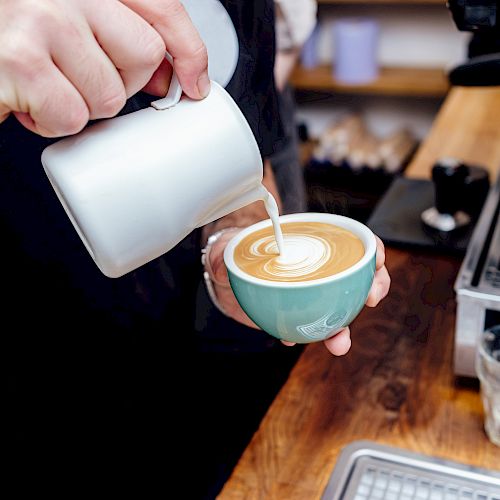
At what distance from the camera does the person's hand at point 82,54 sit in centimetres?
50

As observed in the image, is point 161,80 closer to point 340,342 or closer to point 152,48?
point 152,48

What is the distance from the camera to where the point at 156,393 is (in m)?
1.19

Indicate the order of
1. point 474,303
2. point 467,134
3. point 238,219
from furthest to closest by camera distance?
point 467,134 < point 238,219 < point 474,303

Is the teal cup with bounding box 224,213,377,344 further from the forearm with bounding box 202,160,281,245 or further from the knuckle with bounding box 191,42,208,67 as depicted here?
the forearm with bounding box 202,160,281,245

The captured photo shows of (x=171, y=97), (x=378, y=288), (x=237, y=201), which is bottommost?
(x=378, y=288)

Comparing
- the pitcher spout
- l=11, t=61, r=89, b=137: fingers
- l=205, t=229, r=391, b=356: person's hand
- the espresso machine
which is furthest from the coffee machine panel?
l=11, t=61, r=89, b=137: fingers

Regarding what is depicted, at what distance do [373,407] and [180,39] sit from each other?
0.56 meters

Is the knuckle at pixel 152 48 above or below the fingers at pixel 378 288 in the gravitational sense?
above

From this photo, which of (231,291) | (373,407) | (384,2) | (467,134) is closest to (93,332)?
(231,291)

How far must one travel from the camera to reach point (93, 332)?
1.05 meters

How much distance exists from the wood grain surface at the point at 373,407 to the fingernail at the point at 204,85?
473mm

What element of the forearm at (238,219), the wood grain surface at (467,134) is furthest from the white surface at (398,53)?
the forearm at (238,219)

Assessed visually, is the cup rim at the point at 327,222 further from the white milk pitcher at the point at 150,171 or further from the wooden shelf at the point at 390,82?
the wooden shelf at the point at 390,82

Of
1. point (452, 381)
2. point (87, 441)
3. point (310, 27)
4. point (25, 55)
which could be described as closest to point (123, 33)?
point (25, 55)
